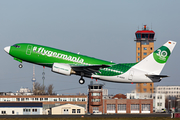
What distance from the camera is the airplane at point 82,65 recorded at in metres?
64.8

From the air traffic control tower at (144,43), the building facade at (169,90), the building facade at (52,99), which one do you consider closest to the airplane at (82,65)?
the building facade at (169,90)

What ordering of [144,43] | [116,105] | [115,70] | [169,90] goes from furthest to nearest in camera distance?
[144,43]
[116,105]
[169,90]
[115,70]

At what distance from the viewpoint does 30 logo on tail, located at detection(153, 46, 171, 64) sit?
6862 centimetres

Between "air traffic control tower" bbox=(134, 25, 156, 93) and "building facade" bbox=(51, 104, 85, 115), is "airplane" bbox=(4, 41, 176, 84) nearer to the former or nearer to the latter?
"building facade" bbox=(51, 104, 85, 115)

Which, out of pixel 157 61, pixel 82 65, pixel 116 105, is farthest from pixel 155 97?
pixel 82 65

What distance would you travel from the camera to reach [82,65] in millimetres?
64875

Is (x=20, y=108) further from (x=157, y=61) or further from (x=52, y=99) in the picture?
(x=157, y=61)

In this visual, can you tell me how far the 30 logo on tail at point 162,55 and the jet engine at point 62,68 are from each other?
52.3 feet

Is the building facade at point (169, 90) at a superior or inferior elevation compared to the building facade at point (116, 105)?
superior

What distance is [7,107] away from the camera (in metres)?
114

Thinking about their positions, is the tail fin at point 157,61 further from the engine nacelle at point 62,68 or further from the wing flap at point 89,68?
the engine nacelle at point 62,68

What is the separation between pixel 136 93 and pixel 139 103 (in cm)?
1805

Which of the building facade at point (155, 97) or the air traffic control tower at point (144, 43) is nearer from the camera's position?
the building facade at point (155, 97)

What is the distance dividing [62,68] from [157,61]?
56.7 ft
